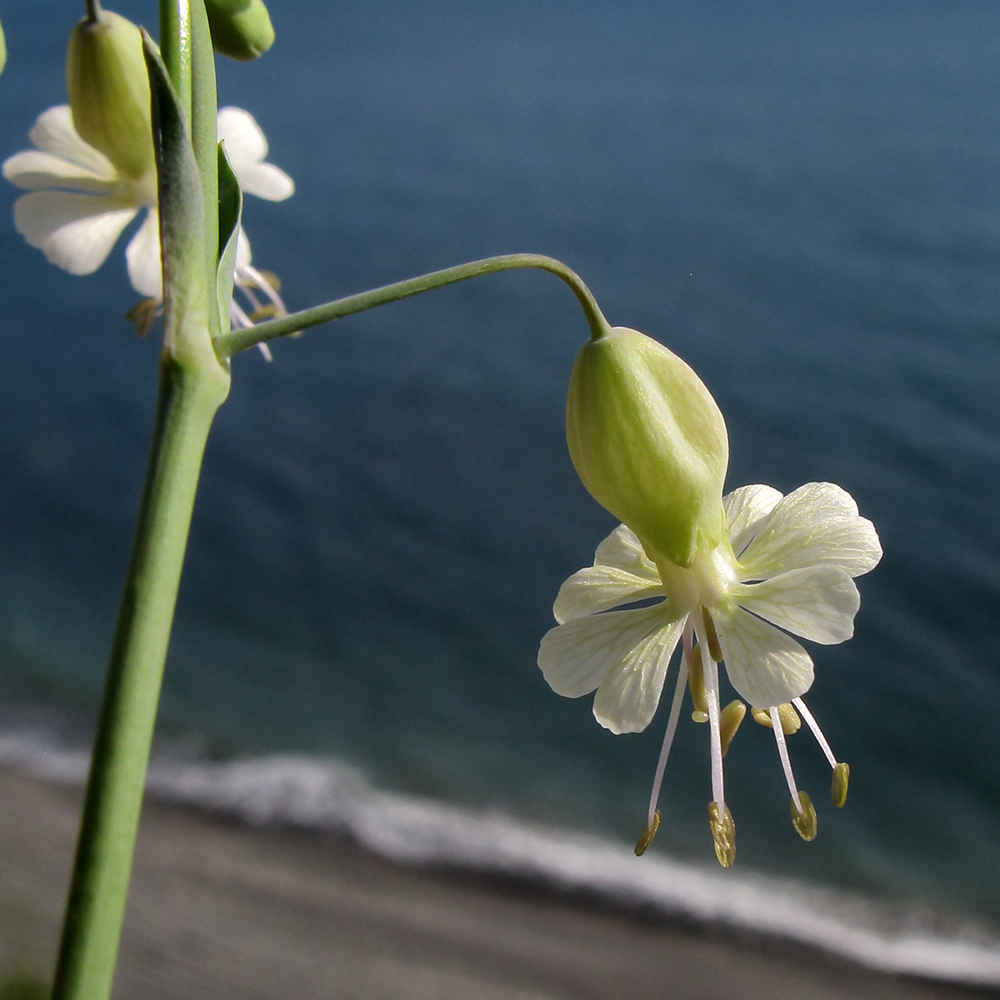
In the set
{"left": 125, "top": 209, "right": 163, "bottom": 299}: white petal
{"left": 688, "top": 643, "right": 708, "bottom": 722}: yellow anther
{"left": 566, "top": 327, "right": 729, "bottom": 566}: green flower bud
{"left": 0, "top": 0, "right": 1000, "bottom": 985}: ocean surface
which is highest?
{"left": 0, "top": 0, "right": 1000, "bottom": 985}: ocean surface

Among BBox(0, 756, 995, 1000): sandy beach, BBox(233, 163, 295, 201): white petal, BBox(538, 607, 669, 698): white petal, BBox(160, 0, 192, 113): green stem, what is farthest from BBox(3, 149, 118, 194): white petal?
BBox(0, 756, 995, 1000): sandy beach

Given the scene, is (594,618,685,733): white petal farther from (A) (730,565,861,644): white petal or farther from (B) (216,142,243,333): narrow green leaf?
(B) (216,142,243,333): narrow green leaf

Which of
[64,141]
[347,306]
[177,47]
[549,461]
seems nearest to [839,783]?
[347,306]

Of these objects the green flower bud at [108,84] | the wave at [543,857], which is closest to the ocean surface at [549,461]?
the wave at [543,857]

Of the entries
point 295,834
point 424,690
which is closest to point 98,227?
point 295,834

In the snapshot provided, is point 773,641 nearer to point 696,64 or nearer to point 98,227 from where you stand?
point 98,227

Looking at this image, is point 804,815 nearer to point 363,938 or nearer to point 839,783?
point 839,783

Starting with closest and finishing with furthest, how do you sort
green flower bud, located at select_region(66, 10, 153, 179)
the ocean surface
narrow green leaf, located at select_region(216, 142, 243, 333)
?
narrow green leaf, located at select_region(216, 142, 243, 333), green flower bud, located at select_region(66, 10, 153, 179), the ocean surface
